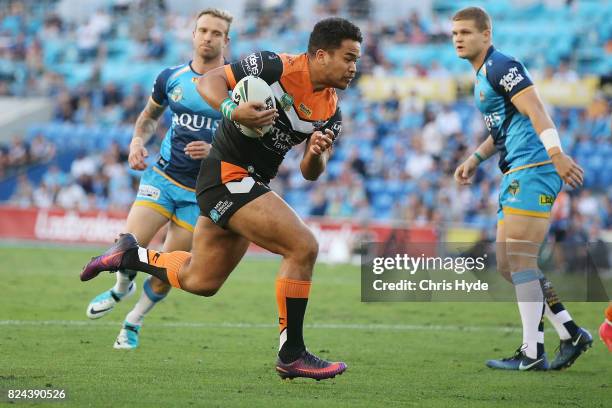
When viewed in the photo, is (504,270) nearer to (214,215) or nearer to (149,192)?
(214,215)

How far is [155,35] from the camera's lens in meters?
32.9

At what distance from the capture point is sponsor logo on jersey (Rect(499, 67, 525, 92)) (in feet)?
26.6

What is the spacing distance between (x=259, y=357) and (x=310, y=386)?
4.51 feet

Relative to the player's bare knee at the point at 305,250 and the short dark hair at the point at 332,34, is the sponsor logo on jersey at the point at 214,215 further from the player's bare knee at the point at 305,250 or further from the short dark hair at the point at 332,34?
the short dark hair at the point at 332,34

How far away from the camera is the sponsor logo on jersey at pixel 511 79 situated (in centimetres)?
809

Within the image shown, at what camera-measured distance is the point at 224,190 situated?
7.08 metres

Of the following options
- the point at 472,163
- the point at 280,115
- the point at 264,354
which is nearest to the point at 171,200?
the point at 264,354

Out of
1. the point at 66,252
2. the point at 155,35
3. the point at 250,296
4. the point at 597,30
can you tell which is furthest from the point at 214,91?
the point at 155,35

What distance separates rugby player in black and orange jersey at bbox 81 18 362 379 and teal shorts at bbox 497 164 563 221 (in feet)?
6.16

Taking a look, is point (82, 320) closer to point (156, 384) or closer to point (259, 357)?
point (259, 357)

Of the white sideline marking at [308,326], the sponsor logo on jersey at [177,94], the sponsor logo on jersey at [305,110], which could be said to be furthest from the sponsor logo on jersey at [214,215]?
the white sideline marking at [308,326]

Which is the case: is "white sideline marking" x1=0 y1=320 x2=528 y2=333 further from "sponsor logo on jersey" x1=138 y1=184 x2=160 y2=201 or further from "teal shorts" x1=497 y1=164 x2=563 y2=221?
"teal shorts" x1=497 y1=164 x2=563 y2=221

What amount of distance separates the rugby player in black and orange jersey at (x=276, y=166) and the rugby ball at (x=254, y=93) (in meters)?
0.08

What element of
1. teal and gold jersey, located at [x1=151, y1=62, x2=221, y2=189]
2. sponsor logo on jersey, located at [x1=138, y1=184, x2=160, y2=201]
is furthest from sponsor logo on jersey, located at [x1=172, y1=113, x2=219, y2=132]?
sponsor logo on jersey, located at [x1=138, y1=184, x2=160, y2=201]
